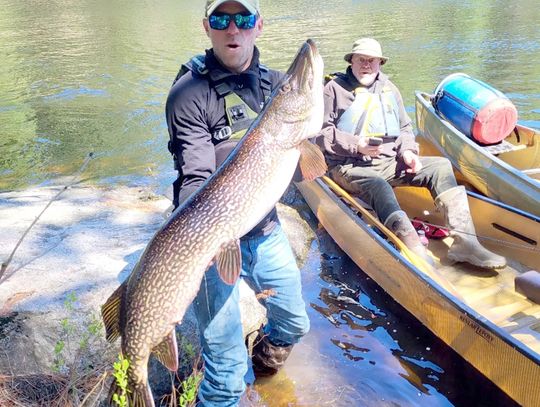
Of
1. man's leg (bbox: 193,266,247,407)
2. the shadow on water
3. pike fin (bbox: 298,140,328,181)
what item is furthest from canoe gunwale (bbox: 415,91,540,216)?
man's leg (bbox: 193,266,247,407)

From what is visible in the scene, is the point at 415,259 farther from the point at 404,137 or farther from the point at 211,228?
the point at 211,228

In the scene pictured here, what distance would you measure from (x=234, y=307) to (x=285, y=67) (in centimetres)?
1361

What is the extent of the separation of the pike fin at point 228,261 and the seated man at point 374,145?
3046 mm

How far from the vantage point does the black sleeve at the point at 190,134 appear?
107 inches

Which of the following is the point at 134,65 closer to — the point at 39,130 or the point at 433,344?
the point at 39,130

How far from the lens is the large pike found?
250 cm

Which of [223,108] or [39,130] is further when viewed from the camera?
[39,130]

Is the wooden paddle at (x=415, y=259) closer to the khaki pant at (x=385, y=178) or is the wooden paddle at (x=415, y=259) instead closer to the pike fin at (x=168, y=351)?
the khaki pant at (x=385, y=178)

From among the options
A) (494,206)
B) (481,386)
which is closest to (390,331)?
(481,386)

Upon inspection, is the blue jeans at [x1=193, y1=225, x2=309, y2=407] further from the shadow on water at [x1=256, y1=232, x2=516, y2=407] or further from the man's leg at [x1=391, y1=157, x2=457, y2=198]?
the man's leg at [x1=391, y1=157, x2=457, y2=198]

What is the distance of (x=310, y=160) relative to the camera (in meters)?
2.76

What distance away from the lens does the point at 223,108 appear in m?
2.85

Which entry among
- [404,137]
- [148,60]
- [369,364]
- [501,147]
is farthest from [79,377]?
[148,60]

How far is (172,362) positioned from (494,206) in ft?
13.2
